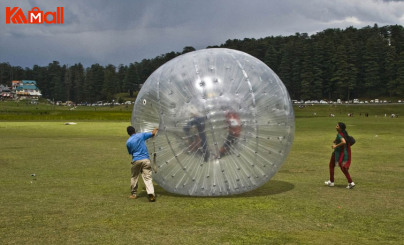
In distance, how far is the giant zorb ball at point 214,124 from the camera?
1062 centimetres

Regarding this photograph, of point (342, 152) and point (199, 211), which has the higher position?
point (342, 152)

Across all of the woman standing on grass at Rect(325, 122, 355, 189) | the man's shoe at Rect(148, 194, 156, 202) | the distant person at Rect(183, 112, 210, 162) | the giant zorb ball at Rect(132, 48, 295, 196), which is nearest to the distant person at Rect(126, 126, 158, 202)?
the man's shoe at Rect(148, 194, 156, 202)

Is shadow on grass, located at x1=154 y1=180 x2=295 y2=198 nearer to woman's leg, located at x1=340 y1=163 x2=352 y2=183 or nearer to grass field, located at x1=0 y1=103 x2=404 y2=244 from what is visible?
grass field, located at x1=0 y1=103 x2=404 y2=244

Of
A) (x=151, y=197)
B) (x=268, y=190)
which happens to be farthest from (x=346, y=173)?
(x=151, y=197)

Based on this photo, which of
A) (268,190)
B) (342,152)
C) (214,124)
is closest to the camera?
(214,124)

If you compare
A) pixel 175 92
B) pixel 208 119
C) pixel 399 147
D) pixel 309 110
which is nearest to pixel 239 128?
pixel 208 119

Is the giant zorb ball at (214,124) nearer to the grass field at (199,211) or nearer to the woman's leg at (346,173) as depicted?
the grass field at (199,211)

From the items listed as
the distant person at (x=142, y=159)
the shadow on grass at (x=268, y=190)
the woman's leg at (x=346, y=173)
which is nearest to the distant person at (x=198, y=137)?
the distant person at (x=142, y=159)

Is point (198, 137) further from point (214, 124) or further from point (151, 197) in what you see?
point (151, 197)

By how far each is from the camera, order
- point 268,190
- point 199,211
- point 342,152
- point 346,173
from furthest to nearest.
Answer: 1. point 342,152
2. point 346,173
3. point 268,190
4. point 199,211

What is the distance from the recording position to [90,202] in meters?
11.2

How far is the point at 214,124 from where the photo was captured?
1057 cm

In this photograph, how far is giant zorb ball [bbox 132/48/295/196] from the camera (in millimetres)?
10617

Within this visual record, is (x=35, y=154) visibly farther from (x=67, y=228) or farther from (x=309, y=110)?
(x=309, y=110)
